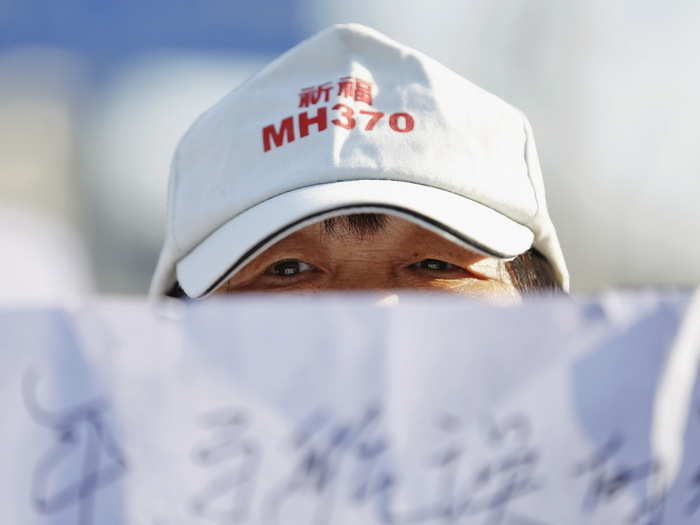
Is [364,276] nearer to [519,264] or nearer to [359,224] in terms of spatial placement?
[359,224]

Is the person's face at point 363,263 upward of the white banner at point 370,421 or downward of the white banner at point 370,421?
upward

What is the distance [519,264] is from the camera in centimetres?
126

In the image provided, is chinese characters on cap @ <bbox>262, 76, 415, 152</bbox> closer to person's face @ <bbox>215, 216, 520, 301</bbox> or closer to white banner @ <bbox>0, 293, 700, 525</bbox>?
person's face @ <bbox>215, 216, 520, 301</bbox>

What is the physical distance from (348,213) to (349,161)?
0.08 metres

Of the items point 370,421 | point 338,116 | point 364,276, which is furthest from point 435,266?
point 370,421

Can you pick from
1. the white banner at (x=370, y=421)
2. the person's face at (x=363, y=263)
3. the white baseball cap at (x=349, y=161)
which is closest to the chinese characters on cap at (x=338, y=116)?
the white baseball cap at (x=349, y=161)

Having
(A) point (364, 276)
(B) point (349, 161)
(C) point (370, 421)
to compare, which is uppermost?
(B) point (349, 161)

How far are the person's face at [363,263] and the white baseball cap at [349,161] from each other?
0.17 feet

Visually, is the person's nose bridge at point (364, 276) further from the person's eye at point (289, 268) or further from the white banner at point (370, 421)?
the white banner at point (370, 421)

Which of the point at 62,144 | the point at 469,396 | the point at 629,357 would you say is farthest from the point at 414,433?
the point at 62,144

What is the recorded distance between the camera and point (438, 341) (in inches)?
26.5

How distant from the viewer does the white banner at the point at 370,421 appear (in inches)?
26.2

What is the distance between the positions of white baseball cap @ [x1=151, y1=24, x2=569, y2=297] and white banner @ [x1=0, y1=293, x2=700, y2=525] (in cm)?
40

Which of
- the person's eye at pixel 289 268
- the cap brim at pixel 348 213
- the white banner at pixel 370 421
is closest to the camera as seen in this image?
the white banner at pixel 370 421
